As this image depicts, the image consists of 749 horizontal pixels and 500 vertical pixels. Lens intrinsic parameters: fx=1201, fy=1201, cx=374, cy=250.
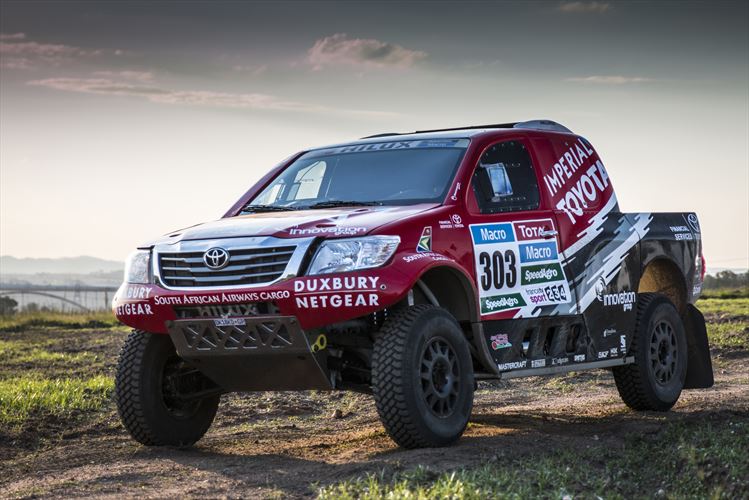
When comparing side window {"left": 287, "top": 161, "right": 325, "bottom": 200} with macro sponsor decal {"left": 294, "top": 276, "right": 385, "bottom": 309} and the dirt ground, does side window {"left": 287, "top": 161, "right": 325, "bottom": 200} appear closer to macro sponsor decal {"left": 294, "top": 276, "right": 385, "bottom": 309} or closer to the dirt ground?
macro sponsor decal {"left": 294, "top": 276, "right": 385, "bottom": 309}

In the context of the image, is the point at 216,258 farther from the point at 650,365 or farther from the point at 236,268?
the point at 650,365

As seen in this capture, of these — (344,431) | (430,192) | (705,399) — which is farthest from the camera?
(705,399)

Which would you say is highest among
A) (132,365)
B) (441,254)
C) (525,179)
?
(525,179)

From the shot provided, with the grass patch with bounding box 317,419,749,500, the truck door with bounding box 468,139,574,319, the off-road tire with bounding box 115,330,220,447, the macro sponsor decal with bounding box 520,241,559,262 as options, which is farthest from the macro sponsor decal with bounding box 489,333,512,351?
the off-road tire with bounding box 115,330,220,447

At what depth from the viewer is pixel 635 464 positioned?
7523mm

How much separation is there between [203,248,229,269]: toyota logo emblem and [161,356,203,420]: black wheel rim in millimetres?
1350

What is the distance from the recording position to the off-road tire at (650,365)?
1032 cm

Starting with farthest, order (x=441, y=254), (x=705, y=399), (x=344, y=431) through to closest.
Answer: (x=705, y=399), (x=344, y=431), (x=441, y=254)

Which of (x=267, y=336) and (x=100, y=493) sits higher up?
(x=267, y=336)

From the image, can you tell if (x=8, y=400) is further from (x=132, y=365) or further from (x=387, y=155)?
(x=387, y=155)

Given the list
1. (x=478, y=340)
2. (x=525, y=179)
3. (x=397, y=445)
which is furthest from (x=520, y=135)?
(x=397, y=445)

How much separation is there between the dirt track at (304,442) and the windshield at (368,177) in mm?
1794

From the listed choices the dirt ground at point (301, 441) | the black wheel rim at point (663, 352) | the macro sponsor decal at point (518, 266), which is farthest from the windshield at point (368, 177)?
the black wheel rim at point (663, 352)

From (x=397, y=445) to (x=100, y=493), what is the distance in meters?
2.17
